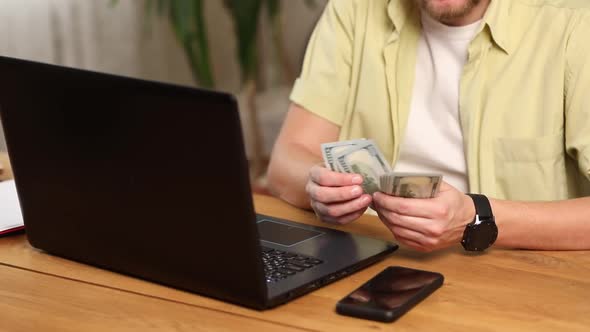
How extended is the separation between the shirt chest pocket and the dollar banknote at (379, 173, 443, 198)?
44cm

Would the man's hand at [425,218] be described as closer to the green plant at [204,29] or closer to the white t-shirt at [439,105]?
the white t-shirt at [439,105]

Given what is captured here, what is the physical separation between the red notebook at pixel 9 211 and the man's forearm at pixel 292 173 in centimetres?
51

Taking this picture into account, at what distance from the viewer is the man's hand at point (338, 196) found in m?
1.56

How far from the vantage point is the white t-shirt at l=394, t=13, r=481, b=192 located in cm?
195

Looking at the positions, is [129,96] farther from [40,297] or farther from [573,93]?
[573,93]

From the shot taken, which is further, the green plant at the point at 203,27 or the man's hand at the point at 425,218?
the green plant at the point at 203,27

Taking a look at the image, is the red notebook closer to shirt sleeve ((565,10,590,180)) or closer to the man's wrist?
the man's wrist

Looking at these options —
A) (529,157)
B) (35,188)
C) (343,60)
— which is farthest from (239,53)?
(35,188)

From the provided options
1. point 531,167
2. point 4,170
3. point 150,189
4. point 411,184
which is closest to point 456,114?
point 531,167

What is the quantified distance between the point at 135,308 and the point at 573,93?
938 mm

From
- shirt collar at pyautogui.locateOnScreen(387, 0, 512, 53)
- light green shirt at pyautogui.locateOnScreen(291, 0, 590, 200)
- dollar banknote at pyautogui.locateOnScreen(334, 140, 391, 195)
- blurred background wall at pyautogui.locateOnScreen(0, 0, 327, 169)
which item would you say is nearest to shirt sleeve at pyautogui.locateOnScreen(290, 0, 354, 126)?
light green shirt at pyautogui.locateOnScreen(291, 0, 590, 200)

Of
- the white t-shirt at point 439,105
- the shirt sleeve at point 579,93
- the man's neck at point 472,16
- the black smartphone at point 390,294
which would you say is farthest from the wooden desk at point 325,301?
the man's neck at point 472,16

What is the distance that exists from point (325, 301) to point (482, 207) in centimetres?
38

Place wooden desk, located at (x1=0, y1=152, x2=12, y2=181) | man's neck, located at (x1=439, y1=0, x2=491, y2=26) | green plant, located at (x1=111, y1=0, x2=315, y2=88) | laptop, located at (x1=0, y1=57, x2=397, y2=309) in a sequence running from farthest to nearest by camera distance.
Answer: green plant, located at (x1=111, y1=0, x2=315, y2=88)
wooden desk, located at (x1=0, y1=152, x2=12, y2=181)
man's neck, located at (x1=439, y1=0, x2=491, y2=26)
laptop, located at (x1=0, y1=57, x2=397, y2=309)
